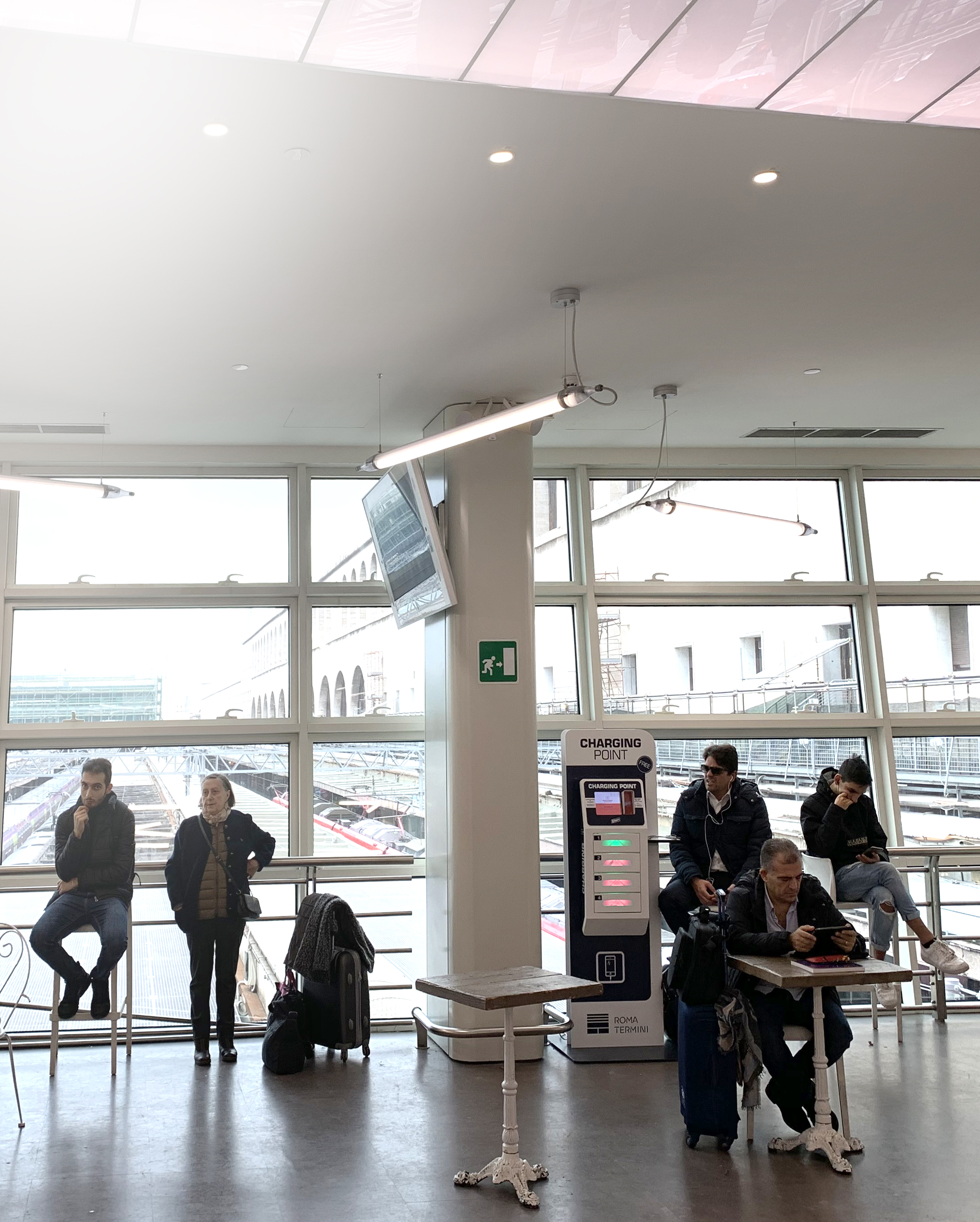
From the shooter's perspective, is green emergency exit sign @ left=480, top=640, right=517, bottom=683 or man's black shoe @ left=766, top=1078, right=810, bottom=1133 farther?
green emergency exit sign @ left=480, top=640, right=517, bottom=683

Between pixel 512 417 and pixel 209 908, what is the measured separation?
308 cm

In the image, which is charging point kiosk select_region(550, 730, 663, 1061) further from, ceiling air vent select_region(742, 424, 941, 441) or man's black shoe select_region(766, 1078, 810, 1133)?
ceiling air vent select_region(742, 424, 941, 441)

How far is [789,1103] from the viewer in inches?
184

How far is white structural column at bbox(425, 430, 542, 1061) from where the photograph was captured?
6.18m

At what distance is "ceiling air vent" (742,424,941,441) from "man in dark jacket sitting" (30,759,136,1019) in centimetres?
463

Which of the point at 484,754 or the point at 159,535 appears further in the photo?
the point at 159,535

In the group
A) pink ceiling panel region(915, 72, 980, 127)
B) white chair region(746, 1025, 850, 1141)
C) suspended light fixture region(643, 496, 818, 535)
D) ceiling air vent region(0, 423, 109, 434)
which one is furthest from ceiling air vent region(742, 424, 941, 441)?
pink ceiling panel region(915, 72, 980, 127)

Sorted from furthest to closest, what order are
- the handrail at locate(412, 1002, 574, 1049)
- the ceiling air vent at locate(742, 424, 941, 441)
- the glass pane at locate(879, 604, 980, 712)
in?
1. the glass pane at locate(879, 604, 980, 712)
2. the ceiling air vent at locate(742, 424, 941, 441)
3. the handrail at locate(412, 1002, 574, 1049)

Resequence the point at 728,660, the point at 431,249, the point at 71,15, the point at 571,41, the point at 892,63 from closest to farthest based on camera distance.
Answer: the point at 71,15, the point at 571,41, the point at 892,63, the point at 431,249, the point at 728,660

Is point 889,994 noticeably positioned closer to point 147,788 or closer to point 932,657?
point 932,657

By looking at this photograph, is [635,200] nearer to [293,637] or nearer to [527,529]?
[527,529]

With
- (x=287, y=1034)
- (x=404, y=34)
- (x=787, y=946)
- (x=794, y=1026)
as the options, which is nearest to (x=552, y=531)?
(x=287, y=1034)

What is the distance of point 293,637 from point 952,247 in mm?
4638

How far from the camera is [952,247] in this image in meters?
4.71
